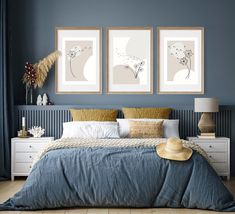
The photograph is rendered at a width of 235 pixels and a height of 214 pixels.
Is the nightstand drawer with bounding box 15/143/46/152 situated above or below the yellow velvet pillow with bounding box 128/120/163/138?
below

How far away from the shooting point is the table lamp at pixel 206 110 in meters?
6.17

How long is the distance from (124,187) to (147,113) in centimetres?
214

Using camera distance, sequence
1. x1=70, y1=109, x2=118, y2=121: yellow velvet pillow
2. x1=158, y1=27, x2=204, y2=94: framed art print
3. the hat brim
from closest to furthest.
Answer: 1. the hat brim
2. x1=70, y1=109, x2=118, y2=121: yellow velvet pillow
3. x1=158, y1=27, x2=204, y2=94: framed art print

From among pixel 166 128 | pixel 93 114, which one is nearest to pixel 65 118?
pixel 93 114

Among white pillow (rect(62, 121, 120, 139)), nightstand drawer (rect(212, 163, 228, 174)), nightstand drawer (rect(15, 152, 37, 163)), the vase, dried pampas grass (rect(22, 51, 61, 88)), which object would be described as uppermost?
dried pampas grass (rect(22, 51, 61, 88))

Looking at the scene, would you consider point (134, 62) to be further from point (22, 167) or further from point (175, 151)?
point (175, 151)

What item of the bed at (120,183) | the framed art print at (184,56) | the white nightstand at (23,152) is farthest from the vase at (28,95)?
the bed at (120,183)

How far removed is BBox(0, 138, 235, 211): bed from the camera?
14.2 feet

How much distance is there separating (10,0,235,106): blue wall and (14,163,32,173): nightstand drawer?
1.03 meters

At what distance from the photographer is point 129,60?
6.61 metres

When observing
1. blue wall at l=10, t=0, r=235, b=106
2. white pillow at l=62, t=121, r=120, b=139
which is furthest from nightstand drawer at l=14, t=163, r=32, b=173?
blue wall at l=10, t=0, r=235, b=106

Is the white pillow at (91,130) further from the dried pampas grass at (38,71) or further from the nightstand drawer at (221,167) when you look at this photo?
the nightstand drawer at (221,167)

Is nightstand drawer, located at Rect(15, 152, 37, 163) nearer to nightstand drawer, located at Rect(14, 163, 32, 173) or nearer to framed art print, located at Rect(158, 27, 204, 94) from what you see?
nightstand drawer, located at Rect(14, 163, 32, 173)

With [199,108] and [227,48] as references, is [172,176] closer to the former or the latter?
[199,108]
